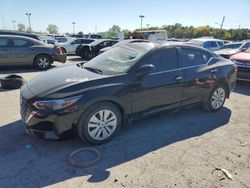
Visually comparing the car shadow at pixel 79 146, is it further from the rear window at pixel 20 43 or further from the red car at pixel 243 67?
the rear window at pixel 20 43

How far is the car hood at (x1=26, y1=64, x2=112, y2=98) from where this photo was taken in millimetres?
3467

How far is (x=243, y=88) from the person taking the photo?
25.8ft

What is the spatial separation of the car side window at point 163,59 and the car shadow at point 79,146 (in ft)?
3.68

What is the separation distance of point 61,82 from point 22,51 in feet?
24.1

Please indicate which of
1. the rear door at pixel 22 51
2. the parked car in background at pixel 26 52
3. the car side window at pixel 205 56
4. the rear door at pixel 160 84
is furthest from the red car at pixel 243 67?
the rear door at pixel 22 51

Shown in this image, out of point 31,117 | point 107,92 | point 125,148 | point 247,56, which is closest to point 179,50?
point 107,92

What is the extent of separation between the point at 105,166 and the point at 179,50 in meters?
2.65

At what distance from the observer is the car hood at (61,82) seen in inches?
136

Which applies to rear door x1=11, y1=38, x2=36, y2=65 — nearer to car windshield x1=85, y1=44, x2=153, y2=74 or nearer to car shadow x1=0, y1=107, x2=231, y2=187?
car shadow x1=0, y1=107, x2=231, y2=187

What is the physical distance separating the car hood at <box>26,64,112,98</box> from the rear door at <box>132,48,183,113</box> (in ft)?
2.32

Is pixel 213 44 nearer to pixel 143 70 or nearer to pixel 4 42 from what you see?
pixel 4 42

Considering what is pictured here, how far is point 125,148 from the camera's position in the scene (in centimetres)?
370

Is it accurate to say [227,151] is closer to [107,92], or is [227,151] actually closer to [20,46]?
[107,92]

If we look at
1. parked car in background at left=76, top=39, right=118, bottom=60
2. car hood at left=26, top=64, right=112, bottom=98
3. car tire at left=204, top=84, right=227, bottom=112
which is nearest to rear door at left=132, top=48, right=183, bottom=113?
car hood at left=26, top=64, right=112, bottom=98
